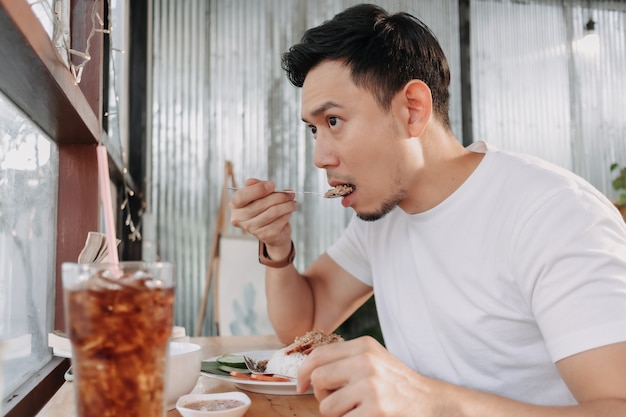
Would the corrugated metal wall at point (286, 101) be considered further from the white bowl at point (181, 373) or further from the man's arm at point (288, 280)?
the white bowl at point (181, 373)

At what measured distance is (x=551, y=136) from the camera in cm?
477

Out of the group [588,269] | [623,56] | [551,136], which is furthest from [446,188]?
[623,56]

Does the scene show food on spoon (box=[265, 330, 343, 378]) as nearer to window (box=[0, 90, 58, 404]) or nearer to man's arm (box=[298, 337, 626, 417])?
man's arm (box=[298, 337, 626, 417])

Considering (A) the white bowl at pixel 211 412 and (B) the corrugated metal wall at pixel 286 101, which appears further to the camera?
(B) the corrugated metal wall at pixel 286 101

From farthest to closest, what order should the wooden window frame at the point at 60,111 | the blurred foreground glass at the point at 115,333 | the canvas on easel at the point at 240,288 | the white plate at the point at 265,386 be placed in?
the canvas on easel at the point at 240,288
the white plate at the point at 265,386
the wooden window frame at the point at 60,111
the blurred foreground glass at the point at 115,333

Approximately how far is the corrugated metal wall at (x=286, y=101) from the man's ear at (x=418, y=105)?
277cm

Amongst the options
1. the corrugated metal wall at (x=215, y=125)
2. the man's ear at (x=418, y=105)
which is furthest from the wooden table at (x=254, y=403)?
the corrugated metal wall at (x=215, y=125)

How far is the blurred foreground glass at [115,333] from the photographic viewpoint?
65 cm

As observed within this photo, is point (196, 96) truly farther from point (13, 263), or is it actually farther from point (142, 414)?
point (142, 414)

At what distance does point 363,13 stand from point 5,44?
894 mm

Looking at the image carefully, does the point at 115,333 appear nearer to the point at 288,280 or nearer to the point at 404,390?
the point at 404,390

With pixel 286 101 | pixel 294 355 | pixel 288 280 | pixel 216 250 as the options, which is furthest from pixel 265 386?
pixel 286 101

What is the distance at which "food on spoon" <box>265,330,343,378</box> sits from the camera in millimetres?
1220

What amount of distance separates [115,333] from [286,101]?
12.0ft
